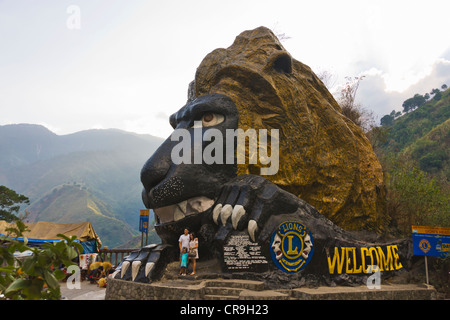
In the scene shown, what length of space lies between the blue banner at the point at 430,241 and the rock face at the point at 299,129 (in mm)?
1573

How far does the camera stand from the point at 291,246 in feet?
19.1

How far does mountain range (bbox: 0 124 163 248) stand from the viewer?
2975 inches

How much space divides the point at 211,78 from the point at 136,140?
188 metres

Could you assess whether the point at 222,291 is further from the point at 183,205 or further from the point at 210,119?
the point at 210,119

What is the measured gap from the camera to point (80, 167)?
13188 centimetres

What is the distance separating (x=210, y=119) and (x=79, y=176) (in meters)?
130

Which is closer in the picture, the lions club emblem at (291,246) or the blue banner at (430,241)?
the lions club emblem at (291,246)

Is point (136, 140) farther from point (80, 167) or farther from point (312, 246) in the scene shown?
point (312, 246)

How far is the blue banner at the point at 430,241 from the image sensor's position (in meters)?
6.63

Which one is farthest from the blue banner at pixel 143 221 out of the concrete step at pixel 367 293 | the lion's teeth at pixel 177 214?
the concrete step at pixel 367 293

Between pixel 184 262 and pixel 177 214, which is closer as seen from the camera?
pixel 184 262

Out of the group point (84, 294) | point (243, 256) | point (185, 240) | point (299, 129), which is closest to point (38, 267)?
point (243, 256)

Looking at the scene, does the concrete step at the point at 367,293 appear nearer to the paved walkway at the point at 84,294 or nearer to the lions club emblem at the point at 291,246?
the lions club emblem at the point at 291,246
